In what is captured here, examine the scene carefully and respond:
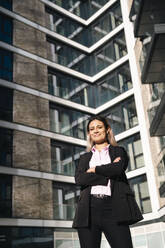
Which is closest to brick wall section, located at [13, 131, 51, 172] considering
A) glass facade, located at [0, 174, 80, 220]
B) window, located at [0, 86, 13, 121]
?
glass facade, located at [0, 174, 80, 220]

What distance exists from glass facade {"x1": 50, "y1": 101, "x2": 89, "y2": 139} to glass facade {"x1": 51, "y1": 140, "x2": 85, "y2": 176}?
0.96m

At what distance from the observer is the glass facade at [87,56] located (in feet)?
84.5

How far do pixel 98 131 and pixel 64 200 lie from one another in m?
19.8

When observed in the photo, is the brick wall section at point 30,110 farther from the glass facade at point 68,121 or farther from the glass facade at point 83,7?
the glass facade at point 83,7

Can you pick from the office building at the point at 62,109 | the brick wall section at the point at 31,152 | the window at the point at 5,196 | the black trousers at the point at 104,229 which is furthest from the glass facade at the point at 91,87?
the black trousers at the point at 104,229

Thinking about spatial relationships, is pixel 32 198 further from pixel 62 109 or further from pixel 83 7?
pixel 83 7

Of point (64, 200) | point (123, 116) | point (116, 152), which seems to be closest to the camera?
point (116, 152)

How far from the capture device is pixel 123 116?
79.2 ft

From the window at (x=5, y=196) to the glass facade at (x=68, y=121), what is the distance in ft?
18.6

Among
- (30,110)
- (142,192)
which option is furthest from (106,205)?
(30,110)

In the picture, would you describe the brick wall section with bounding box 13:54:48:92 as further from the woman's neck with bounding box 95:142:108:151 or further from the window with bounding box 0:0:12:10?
the woman's neck with bounding box 95:142:108:151

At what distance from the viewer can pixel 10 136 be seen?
19734 mm

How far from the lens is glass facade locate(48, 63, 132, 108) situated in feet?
80.9

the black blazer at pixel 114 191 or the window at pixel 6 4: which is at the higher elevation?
the window at pixel 6 4
